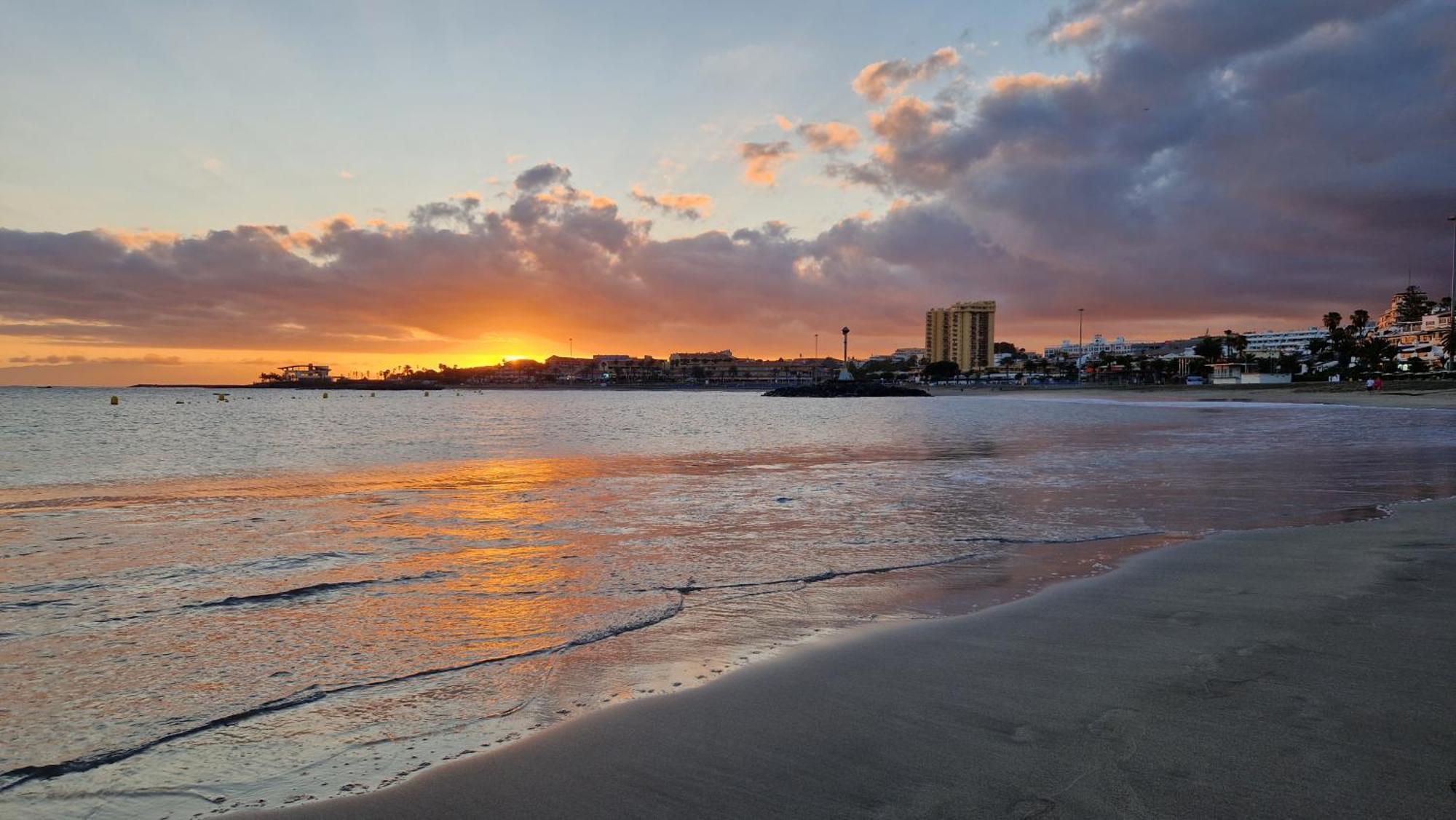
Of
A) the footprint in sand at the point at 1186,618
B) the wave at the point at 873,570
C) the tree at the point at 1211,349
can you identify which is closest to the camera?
the footprint in sand at the point at 1186,618

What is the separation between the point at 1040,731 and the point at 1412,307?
182m

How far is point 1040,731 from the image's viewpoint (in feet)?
11.2

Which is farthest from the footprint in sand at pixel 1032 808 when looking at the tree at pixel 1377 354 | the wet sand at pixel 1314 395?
the tree at pixel 1377 354

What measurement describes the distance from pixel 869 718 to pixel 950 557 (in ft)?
14.4

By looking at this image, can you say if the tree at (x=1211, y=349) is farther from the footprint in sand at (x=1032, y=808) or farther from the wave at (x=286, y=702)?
the footprint in sand at (x=1032, y=808)

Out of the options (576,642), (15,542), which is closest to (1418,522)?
(576,642)

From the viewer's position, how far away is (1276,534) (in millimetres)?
8297

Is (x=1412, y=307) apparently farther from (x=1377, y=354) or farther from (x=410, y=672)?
(x=410, y=672)

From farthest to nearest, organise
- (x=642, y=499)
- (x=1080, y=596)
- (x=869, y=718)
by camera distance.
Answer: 1. (x=642, y=499)
2. (x=1080, y=596)
3. (x=869, y=718)

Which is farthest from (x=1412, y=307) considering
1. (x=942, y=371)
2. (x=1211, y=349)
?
(x=942, y=371)

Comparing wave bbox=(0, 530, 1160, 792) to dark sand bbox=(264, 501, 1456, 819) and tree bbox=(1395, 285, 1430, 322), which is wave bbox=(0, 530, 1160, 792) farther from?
tree bbox=(1395, 285, 1430, 322)

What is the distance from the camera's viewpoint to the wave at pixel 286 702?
338 cm

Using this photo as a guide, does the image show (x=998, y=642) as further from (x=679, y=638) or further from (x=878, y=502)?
(x=878, y=502)

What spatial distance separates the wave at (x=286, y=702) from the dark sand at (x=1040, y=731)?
1.20m
